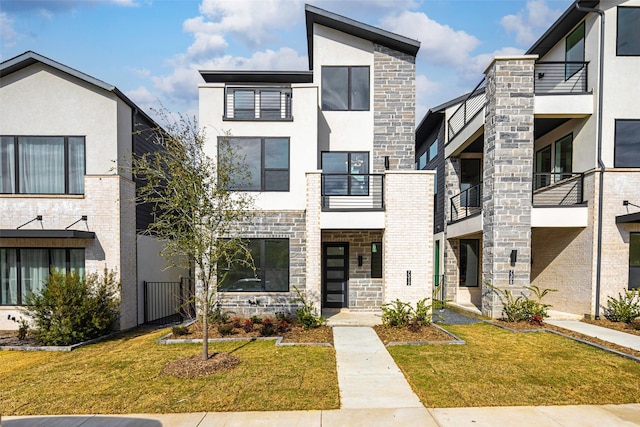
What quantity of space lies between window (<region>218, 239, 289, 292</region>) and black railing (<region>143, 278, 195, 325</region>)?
4.92 feet

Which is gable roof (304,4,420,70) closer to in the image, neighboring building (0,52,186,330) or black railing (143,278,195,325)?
neighboring building (0,52,186,330)

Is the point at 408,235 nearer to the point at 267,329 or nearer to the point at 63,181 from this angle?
the point at 267,329

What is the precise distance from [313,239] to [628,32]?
12.5 metres

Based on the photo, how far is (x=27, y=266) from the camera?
10805mm

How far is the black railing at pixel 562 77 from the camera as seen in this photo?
12.0 m

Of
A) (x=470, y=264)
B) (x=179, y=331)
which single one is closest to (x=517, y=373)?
(x=179, y=331)

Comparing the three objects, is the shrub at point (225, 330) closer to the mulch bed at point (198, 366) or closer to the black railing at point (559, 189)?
the mulch bed at point (198, 366)

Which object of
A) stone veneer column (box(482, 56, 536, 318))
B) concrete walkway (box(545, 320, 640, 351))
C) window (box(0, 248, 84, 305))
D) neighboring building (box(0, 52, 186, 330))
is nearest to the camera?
concrete walkway (box(545, 320, 640, 351))

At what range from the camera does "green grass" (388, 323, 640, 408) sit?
18.9 ft

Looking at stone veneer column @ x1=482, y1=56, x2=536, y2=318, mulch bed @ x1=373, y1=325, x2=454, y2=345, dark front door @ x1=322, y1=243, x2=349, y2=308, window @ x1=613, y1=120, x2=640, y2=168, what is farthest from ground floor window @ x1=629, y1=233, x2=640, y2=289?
dark front door @ x1=322, y1=243, x2=349, y2=308

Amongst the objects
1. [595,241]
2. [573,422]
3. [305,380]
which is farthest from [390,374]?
[595,241]

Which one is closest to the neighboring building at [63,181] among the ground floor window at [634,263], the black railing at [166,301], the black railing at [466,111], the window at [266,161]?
the black railing at [166,301]

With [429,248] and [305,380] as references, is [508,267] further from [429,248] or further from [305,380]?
[305,380]

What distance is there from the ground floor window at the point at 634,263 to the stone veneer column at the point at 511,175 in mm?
3221
